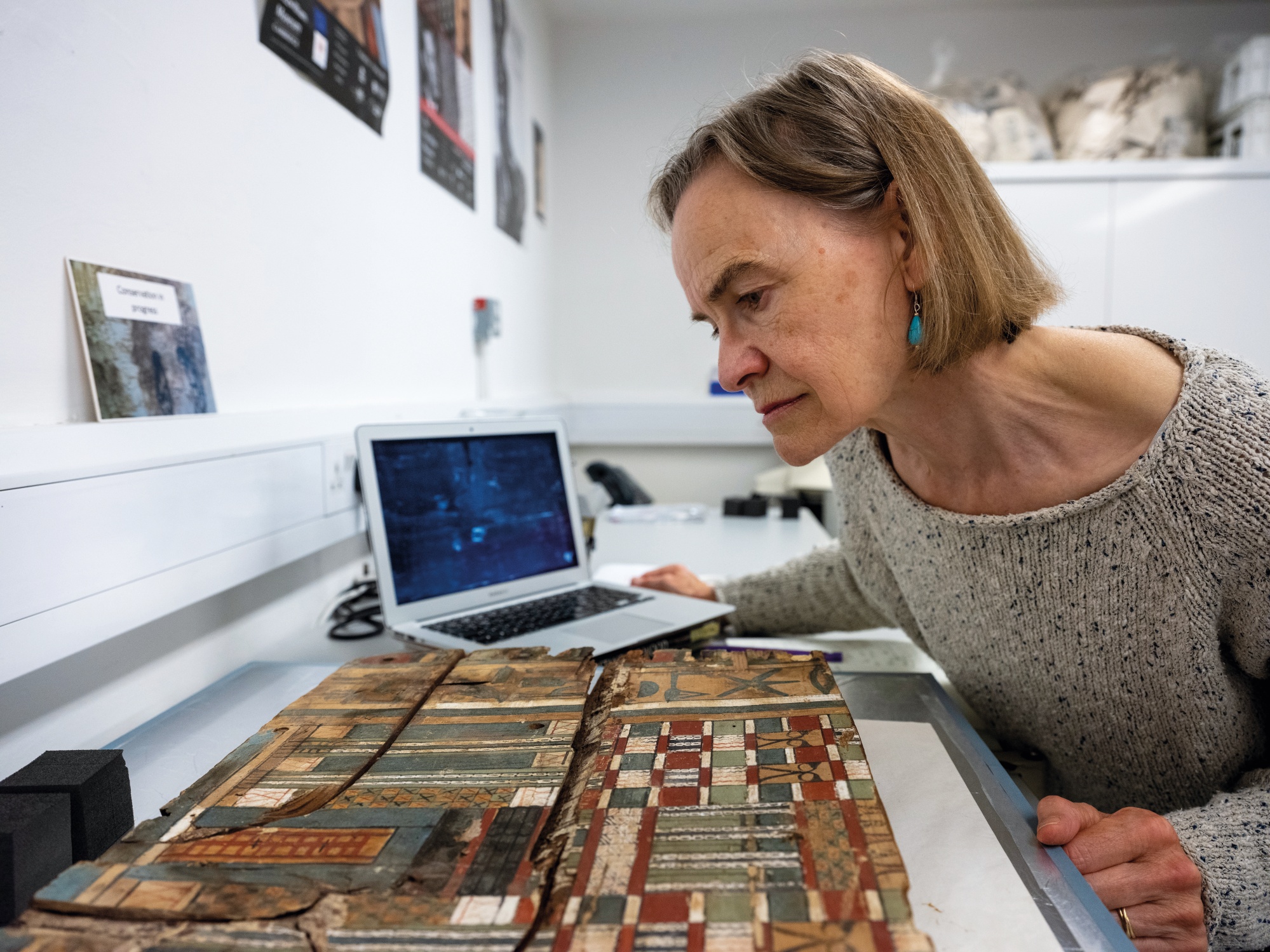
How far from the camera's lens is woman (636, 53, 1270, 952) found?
0.75 metres

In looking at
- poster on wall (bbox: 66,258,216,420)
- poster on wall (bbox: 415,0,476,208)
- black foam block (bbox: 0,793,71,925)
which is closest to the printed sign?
poster on wall (bbox: 66,258,216,420)

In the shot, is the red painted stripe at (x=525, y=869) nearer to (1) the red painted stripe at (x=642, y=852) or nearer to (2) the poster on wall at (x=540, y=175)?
(1) the red painted stripe at (x=642, y=852)

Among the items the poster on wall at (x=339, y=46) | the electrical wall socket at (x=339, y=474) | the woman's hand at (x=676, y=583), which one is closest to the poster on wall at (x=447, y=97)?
the poster on wall at (x=339, y=46)

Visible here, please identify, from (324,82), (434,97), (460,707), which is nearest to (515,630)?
(460,707)

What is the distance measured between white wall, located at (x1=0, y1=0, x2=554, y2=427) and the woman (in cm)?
54

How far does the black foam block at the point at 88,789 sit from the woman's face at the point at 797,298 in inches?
22.9

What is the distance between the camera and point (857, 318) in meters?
0.78

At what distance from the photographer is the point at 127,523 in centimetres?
77

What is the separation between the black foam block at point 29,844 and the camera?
44 centimetres

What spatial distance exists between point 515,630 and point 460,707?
39 centimetres

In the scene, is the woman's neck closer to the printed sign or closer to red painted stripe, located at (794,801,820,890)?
red painted stripe, located at (794,801,820,890)

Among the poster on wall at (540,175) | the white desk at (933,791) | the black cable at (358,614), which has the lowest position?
the black cable at (358,614)

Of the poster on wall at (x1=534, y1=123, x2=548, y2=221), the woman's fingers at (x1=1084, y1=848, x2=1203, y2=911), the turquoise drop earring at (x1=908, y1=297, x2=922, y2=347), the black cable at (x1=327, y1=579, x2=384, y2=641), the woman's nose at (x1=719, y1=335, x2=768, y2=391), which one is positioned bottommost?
the woman's fingers at (x1=1084, y1=848, x2=1203, y2=911)

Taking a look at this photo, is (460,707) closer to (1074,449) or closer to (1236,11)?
(1074,449)
